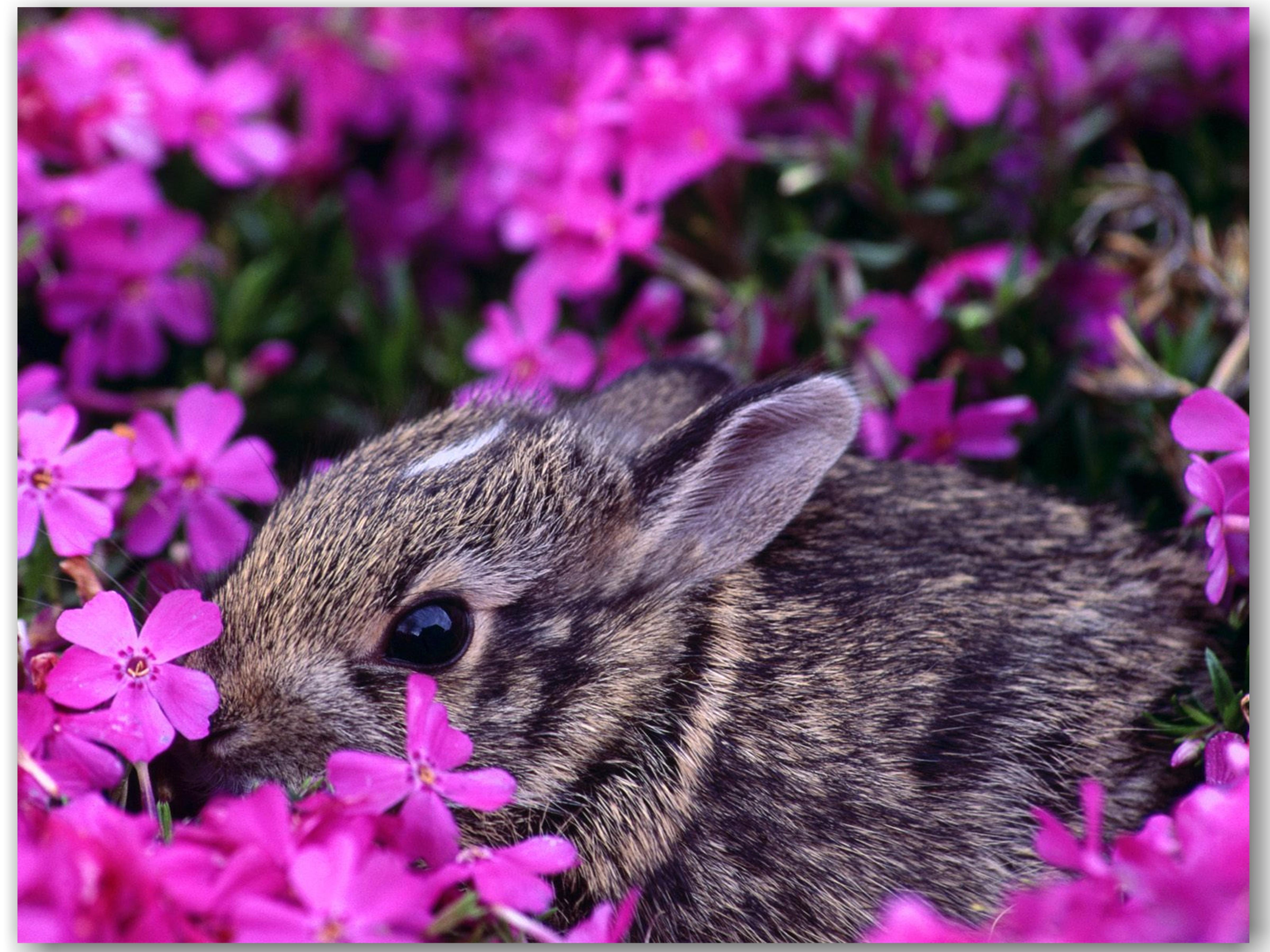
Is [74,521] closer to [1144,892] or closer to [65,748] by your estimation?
[65,748]

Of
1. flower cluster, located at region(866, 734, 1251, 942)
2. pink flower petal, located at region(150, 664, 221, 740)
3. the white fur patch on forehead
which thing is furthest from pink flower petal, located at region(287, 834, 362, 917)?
the white fur patch on forehead

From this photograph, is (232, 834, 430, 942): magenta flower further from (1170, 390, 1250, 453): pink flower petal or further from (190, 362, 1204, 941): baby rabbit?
(1170, 390, 1250, 453): pink flower petal

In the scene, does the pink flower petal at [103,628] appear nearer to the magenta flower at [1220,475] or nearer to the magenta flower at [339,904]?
the magenta flower at [339,904]

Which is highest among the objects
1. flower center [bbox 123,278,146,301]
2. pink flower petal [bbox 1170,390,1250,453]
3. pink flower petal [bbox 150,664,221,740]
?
flower center [bbox 123,278,146,301]

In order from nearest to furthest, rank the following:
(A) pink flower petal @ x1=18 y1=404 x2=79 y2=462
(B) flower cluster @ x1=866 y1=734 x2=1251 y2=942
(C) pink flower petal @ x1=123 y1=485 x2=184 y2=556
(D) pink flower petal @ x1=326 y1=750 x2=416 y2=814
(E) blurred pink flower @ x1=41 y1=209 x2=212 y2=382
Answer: (B) flower cluster @ x1=866 y1=734 x2=1251 y2=942 < (D) pink flower petal @ x1=326 y1=750 x2=416 y2=814 < (A) pink flower petal @ x1=18 y1=404 x2=79 y2=462 < (C) pink flower petal @ x1=123 y1=485 x2=184 y2=556 < (E) blurred pink flower @ x1=41 y1=209 x2=212 y2=382

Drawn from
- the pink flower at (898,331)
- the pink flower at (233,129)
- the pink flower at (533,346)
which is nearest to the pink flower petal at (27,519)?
the pink flower at (533,346)

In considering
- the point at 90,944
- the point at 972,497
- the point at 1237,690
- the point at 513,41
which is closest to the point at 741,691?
the point at 972,497

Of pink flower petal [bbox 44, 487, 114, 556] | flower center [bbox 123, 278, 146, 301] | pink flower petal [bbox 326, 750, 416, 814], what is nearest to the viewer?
pink flower petal [bbox 326, 750, 416, 814]
